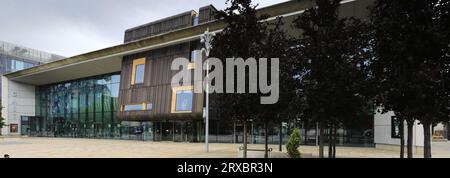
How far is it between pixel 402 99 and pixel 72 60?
4463cm

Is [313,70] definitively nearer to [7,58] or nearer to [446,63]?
[446,63]

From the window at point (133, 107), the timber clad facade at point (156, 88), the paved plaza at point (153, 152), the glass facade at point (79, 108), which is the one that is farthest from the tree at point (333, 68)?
the glass facade at point (79, 108)

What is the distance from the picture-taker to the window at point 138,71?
42094mm

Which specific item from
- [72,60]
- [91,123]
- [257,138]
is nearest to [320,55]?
[257,138]

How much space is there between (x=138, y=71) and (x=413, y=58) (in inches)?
1423

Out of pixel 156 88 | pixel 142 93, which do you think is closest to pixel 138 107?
pixel 142 93

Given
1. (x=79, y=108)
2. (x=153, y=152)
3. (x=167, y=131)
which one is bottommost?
(x=167, y=131)

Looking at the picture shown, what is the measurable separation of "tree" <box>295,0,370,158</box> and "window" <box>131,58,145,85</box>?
104 ft

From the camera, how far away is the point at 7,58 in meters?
84.6

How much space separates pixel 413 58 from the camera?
29.9ft

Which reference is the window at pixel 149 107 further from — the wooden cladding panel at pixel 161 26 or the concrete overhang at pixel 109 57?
the wooden cladding panel at pixel 161 26

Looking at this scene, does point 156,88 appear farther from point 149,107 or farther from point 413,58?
point 413,58

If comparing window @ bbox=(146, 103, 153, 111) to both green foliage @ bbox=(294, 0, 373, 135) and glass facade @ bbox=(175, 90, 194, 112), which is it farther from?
green foliage @ bbox=(294, 0, 373, 135)

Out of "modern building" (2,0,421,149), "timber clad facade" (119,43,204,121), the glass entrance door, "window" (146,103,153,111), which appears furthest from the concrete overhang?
the glass entrance door
